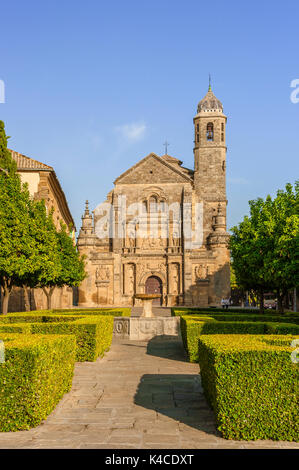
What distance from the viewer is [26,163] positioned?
3481cm

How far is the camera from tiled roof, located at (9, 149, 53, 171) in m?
34.1

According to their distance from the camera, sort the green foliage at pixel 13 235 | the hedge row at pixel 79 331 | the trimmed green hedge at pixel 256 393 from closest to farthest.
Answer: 1. the trimmed green hedge at pixel 256 393
2. the hedge row at pixel 79 331
3. the green foliage at pixel 13 235

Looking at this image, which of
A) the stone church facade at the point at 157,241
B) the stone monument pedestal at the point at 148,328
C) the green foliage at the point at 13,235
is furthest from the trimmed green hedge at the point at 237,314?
the stone church facade at the point at 157,241

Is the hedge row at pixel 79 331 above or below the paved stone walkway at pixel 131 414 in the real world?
above

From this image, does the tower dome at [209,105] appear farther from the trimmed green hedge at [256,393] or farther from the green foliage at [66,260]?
the trimmed green hedge at [256,393]

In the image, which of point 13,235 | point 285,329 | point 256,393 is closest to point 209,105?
point 13,235

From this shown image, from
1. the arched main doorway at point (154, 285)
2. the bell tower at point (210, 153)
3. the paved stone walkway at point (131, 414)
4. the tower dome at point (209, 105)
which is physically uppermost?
the tower dome at point (209, 105)

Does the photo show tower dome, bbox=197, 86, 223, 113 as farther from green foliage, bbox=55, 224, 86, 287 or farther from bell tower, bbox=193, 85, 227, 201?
green foliage, bbox=55, 224, 86, 287

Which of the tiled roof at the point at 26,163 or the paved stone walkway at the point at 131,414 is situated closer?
the paved stone walkway at the point at 131,414

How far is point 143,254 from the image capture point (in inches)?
1949

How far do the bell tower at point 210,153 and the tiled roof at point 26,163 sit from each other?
935 inches

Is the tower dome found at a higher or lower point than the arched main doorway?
higher

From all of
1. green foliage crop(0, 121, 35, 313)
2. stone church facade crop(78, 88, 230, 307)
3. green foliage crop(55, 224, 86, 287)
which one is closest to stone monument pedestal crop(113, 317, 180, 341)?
green foliage crop(0, 121, 35, 313)

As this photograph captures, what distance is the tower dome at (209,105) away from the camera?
56.5 metres
